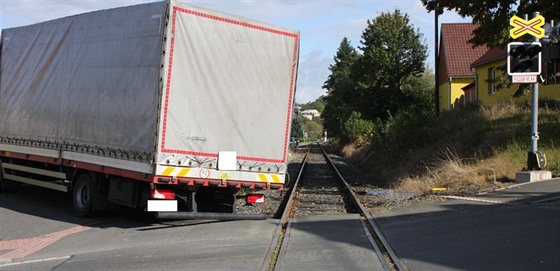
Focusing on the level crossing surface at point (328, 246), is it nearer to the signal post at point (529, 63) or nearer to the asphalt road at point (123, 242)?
the asphalt road at point (123, 242)

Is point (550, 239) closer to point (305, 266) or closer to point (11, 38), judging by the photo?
point (305, 266)

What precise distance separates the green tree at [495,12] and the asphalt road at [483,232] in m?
6.27

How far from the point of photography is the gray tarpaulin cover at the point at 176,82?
8820 millimetres

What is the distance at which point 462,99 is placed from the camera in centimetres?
4247

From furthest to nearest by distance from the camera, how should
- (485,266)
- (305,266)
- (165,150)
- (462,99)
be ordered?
(462,99) → (165,150) → (305,266) → (485,266)

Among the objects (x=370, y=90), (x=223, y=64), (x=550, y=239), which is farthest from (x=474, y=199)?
(x=370, y=90)

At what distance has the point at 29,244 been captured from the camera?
28.4 feet

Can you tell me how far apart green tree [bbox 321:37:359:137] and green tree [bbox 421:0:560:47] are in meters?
40.5

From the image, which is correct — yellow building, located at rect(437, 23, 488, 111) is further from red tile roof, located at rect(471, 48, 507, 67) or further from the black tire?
the black tire

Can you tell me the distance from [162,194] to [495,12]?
39.2 ft

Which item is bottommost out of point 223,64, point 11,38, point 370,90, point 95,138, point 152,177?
point 152,177

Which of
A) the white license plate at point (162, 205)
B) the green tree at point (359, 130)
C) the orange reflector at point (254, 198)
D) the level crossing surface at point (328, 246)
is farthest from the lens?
the green tree at point (359, 130)

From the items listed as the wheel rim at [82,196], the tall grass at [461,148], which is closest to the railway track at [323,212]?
the tall grass at [461,148]

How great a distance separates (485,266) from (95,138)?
7139mm
